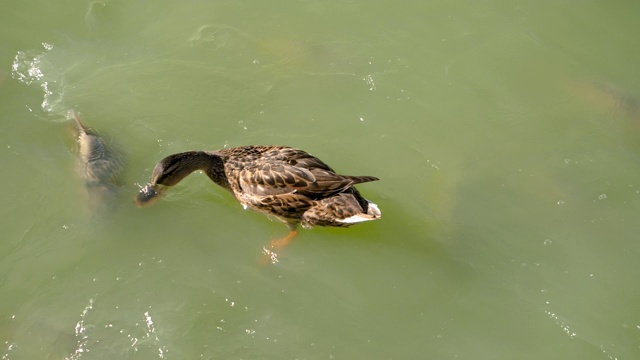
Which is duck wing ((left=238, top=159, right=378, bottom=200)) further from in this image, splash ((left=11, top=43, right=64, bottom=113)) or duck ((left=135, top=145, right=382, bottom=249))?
splash ((left=11, top=43, right=64, bottom=113))

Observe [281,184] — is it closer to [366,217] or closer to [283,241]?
[283,241]

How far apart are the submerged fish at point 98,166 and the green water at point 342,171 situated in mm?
160

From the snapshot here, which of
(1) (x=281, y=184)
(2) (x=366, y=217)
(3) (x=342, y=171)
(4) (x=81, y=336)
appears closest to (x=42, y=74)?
(4) (x=81, y=336)

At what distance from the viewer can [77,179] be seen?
6355 millimetres

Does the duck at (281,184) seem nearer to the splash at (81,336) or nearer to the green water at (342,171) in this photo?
the green water at (342,171)

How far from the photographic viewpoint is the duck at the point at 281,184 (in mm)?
5668

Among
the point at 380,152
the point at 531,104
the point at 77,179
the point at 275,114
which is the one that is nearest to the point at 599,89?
the point at 531,104

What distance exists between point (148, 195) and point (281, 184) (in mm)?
1362

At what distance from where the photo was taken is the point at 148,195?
5.98 m

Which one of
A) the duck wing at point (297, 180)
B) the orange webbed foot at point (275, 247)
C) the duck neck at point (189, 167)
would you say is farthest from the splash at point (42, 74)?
the orange webbed foot at point (275, 247)

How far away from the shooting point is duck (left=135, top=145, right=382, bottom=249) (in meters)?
5.67

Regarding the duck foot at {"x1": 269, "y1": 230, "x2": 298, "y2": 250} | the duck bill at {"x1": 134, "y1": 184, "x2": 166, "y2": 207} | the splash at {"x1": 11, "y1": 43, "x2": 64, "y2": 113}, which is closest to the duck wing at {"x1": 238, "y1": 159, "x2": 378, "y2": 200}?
the duck foot at {"x1": 269, "y1": 230, "x2": 298, "y2": 250}

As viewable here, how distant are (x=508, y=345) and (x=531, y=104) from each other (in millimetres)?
3096

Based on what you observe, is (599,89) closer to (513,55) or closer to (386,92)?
(513,55)
